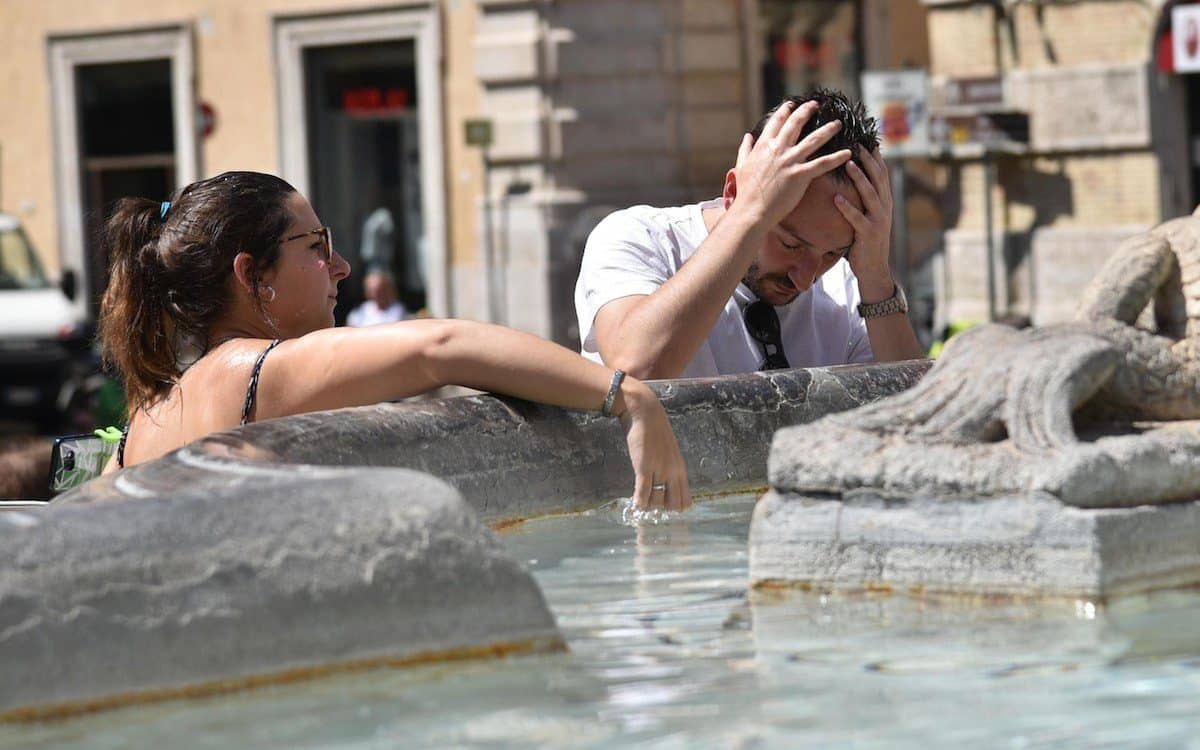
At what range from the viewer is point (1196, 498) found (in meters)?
3.09

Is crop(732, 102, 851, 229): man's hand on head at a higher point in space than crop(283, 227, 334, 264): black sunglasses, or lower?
higher

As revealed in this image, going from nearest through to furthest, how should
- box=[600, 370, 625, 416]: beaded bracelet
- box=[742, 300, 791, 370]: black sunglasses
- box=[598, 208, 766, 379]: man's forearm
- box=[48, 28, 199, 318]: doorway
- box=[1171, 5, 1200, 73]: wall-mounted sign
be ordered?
box=[600, 370, 625, 416]: beaded bracelet, box=[598, 208, 766, 379]: man's forearm, box=[742, 300, 791, 370]: black sunglasses, box=[1171, 5, 1200, 73]: wall-mounted sign, box=[48, 28, 199, 318]: doorway

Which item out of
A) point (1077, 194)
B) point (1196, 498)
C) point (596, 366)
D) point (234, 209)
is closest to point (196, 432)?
point (234, 209)

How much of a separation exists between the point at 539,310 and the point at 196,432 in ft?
51.9

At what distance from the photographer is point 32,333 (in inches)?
705

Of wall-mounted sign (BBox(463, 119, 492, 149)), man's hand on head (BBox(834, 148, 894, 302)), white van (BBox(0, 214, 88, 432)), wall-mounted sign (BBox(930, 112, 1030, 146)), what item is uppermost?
wall-mounted sign (BBox(463, 119, 492, 149))

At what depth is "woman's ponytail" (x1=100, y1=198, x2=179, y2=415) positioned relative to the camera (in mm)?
3812

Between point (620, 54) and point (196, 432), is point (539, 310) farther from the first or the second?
point (196, 432)

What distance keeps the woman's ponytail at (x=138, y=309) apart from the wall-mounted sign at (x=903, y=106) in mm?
11960

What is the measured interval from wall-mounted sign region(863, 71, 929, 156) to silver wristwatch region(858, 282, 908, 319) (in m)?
10.9

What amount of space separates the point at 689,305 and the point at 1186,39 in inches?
509

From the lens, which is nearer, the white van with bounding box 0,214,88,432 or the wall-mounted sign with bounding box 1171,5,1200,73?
the wall-mounted sign with bounding box 1171,5,1200,73

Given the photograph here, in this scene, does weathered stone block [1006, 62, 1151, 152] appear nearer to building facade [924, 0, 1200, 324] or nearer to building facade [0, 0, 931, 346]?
building facade [924, 0, 1200, 324]

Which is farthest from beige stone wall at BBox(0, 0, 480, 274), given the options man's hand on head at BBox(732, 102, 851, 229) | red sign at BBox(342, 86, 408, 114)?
man's hand on head at BBox(732, 102, 851, 229)
